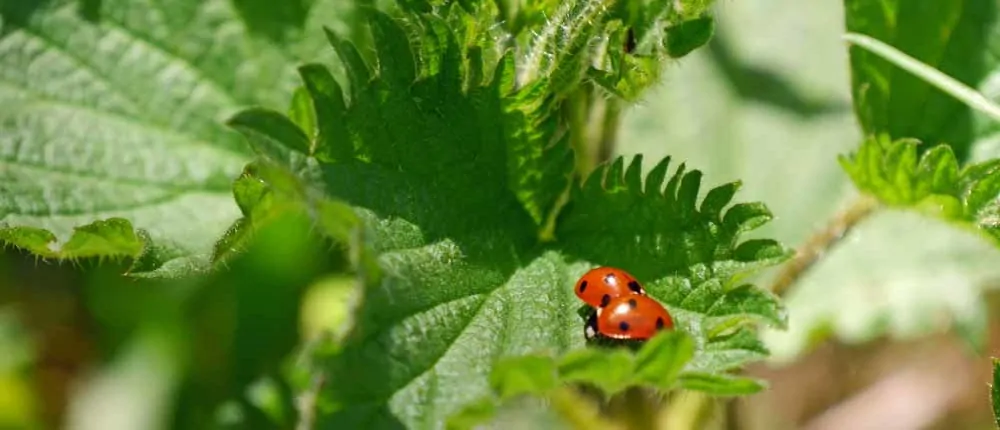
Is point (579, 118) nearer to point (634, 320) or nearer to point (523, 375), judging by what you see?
point (634, 320)

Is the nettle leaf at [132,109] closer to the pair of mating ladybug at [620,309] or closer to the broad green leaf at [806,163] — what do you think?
the pair of mating ladybug at [620,309]

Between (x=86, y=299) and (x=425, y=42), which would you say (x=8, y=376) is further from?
(x=425, y=42)

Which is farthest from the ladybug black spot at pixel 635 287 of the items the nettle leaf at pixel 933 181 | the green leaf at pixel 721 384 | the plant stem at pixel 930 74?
the plant stem at pixel 930 74

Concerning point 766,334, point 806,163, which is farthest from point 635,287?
point 806,163

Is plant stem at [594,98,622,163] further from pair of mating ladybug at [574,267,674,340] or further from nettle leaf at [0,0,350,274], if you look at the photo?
nettle leaf at [0,0,350,274]

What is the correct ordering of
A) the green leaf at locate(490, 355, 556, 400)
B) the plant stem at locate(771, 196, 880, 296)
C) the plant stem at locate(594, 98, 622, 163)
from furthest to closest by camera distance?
the plant stem at locate(771, 196, 880, 296)
the plant stem at locate(594, 98, 622, 163)
the green leaf at locate(490, 355, 556, 400)

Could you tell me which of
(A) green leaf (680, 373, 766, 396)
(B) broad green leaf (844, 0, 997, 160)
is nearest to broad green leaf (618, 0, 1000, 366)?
(B) broad green leaf (844, 0, 997, 160)
